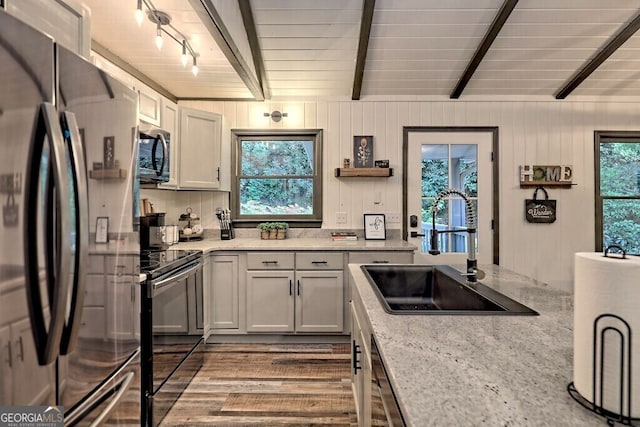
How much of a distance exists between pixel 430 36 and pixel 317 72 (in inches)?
41.0

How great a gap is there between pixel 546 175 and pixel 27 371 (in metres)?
4.26

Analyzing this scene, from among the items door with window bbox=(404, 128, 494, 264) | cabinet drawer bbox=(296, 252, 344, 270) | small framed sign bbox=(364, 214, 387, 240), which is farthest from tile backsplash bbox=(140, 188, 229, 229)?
door with window bbox=(404, 128, 494, 264)

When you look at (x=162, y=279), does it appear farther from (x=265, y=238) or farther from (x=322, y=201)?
(x=322, y=201)

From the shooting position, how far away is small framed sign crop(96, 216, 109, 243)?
113cm

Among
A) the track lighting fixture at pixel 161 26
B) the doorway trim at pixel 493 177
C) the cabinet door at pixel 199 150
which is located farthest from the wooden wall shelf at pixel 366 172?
the track lighting fixture at pixel 161 26

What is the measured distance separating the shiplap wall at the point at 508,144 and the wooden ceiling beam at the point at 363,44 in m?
0.25

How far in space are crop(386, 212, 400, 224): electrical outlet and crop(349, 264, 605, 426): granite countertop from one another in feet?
7.94

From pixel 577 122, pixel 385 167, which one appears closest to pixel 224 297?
pixel 385 167

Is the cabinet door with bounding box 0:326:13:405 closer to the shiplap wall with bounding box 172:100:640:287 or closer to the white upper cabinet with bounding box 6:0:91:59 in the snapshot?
the white upper cabinet with bounding box 6:0:91:59

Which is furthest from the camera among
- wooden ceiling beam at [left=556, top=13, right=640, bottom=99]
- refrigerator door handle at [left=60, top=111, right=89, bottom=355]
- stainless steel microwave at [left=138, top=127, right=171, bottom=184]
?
wooden ceiling beam at [left=556, top=13, right=640, bottom=99]

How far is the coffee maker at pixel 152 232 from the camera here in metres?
2.58

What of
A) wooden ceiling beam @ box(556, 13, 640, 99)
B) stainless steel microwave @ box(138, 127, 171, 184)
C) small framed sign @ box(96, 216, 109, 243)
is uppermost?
wooden ceiling beam @ box(556, 13, 640, 99)

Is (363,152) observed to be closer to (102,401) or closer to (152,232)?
(152,232)

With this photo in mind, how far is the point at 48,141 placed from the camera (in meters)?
0.90
